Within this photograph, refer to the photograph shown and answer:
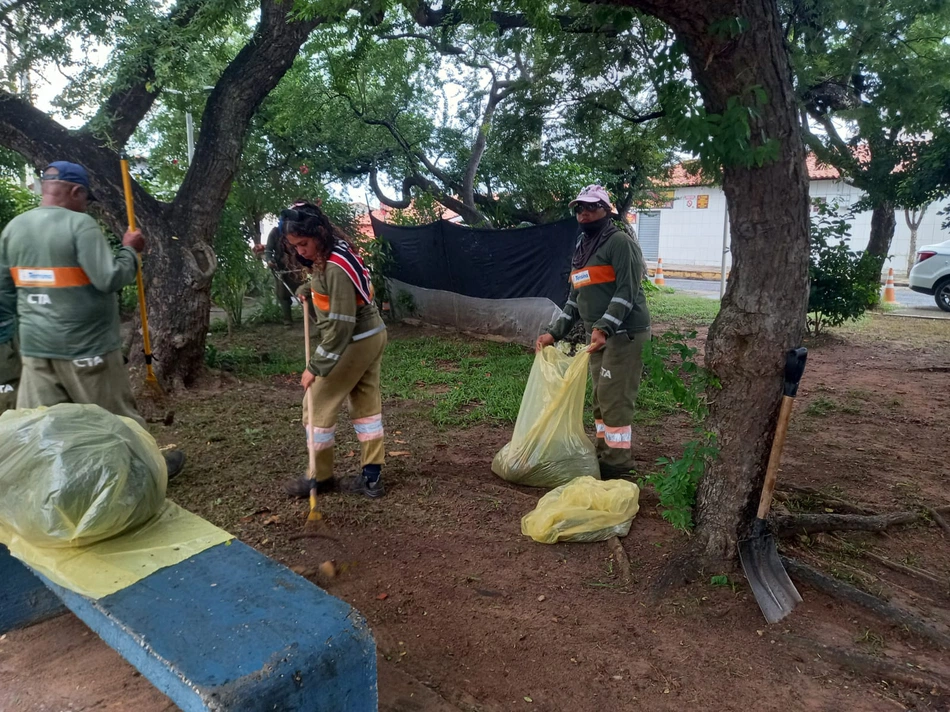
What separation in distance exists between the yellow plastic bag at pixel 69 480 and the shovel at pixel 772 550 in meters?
2.42

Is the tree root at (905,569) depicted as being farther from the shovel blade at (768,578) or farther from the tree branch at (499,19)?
the tree branch at (499,19)

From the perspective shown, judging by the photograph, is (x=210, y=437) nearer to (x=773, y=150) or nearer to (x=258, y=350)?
(x=258, y=350)

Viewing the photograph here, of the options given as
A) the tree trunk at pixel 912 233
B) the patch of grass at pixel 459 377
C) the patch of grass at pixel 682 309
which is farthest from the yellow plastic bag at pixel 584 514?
the tree trunk at pixel 912 233

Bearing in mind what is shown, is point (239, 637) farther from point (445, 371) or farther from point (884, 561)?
point (445, 371)

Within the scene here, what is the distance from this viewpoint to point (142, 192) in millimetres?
6391

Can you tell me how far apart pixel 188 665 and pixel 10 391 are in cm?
315

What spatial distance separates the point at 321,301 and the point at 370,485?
45.1 inches

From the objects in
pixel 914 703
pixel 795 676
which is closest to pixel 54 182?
pixel 795 676

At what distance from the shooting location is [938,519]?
11.9ft

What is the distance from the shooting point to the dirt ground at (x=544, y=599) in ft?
7.88

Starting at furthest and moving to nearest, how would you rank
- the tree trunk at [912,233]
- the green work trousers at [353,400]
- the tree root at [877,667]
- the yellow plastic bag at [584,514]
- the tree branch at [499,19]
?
the tree trunk at [912,233] → the tree branch at [499,19] → the green work trousers at [353,400] → the yellow plastic bag at [584,514] → the tree root at [877,667]

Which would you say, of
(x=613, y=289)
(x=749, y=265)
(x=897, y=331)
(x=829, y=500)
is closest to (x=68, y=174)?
(x=613, y=289)

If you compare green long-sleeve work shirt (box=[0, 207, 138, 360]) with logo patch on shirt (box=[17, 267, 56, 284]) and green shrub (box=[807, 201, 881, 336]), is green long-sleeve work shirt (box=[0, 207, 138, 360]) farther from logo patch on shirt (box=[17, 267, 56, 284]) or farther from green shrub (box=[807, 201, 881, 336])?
green shrub (box=[807, 201, 881, 336])

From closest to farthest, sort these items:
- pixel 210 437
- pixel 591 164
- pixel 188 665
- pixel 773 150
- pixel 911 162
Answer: pixel 188 665 < pixel 773 150 < pixel 210 437 < pixel 911 162 < pixel 591 164
